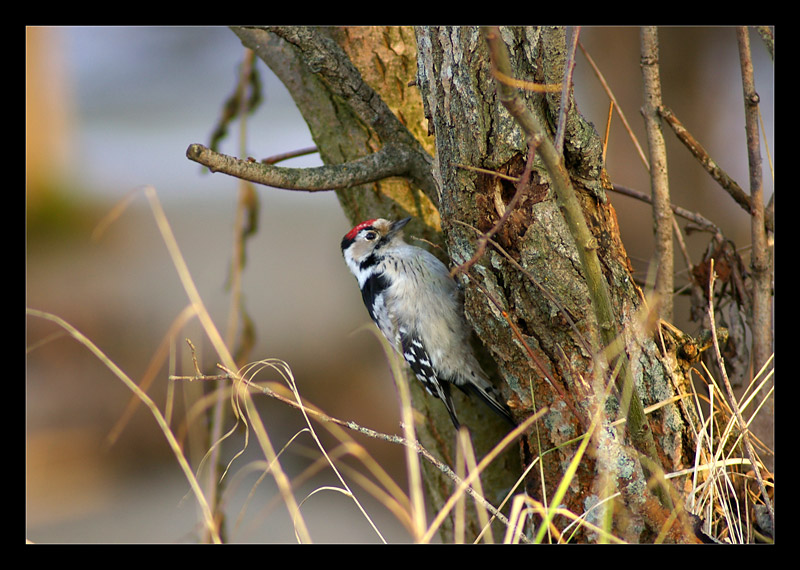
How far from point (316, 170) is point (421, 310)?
690 millimetres

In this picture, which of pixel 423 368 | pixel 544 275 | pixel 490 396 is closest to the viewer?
pixel 544 275

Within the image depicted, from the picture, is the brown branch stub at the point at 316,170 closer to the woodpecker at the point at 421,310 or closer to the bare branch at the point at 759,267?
the woodpecker at the point at 421,310

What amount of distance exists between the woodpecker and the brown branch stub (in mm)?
255

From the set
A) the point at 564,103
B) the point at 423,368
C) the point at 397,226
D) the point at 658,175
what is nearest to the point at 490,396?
the point at 423,368

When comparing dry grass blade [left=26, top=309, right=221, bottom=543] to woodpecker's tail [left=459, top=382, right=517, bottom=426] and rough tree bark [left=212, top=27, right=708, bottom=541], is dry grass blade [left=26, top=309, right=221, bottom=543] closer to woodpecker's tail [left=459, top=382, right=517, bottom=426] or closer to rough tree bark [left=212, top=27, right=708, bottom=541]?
rough tree bark [left=212, top=27, right=708, bottom=541]

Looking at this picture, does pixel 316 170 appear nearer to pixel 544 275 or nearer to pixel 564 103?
pixel 544 275

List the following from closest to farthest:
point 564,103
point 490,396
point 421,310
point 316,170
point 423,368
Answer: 1. point 564,103
2. point 316,170
3. point 490,396
4. point 423,368
5. point 421,310

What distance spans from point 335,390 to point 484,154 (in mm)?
3353

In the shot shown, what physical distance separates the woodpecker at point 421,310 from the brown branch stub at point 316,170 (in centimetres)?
25

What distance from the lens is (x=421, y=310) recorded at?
2141 millimetres

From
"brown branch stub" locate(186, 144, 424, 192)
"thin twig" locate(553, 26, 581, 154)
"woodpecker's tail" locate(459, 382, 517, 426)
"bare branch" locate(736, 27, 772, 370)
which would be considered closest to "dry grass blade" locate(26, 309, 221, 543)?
"brown branch stub" locate(186, 144, 424, 192)

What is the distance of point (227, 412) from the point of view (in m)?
2.13

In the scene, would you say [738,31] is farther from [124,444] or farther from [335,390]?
[124,444]

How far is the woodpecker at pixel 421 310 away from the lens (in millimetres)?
1979
